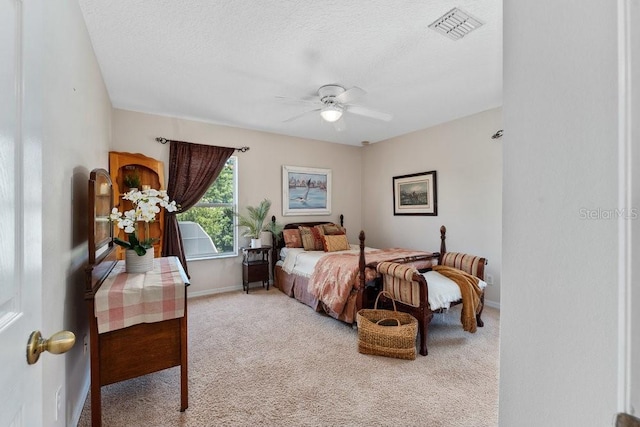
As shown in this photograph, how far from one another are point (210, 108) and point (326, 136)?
6.89 feet

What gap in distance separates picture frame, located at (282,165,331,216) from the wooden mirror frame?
9.48 feet

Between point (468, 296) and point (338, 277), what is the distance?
4.35ft

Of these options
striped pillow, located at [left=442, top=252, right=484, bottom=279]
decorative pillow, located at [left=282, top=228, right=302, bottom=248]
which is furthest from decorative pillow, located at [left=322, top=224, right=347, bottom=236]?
striped pillow, located at [left=442, top=252, right=484, bottom=279]

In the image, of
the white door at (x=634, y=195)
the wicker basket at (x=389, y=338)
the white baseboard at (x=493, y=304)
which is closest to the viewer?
the white door at (x=634, y=195)

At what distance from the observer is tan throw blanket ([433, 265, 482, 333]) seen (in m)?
2.83

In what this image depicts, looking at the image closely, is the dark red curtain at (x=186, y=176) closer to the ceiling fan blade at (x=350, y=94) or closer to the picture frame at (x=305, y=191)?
the picture frame at (x=305, y=191)

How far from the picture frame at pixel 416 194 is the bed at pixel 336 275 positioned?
1078mm

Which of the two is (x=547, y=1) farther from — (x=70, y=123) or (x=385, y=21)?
(x=70, y=123)

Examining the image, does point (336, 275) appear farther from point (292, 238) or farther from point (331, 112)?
point (331, 112)

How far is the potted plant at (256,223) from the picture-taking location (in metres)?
→ 4.55

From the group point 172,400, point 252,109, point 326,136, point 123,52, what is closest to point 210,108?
point 252,109

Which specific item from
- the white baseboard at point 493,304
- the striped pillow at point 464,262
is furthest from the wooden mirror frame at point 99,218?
the white baseboard at point 493,304

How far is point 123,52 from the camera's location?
→ 2449 mm

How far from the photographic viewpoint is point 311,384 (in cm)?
217
